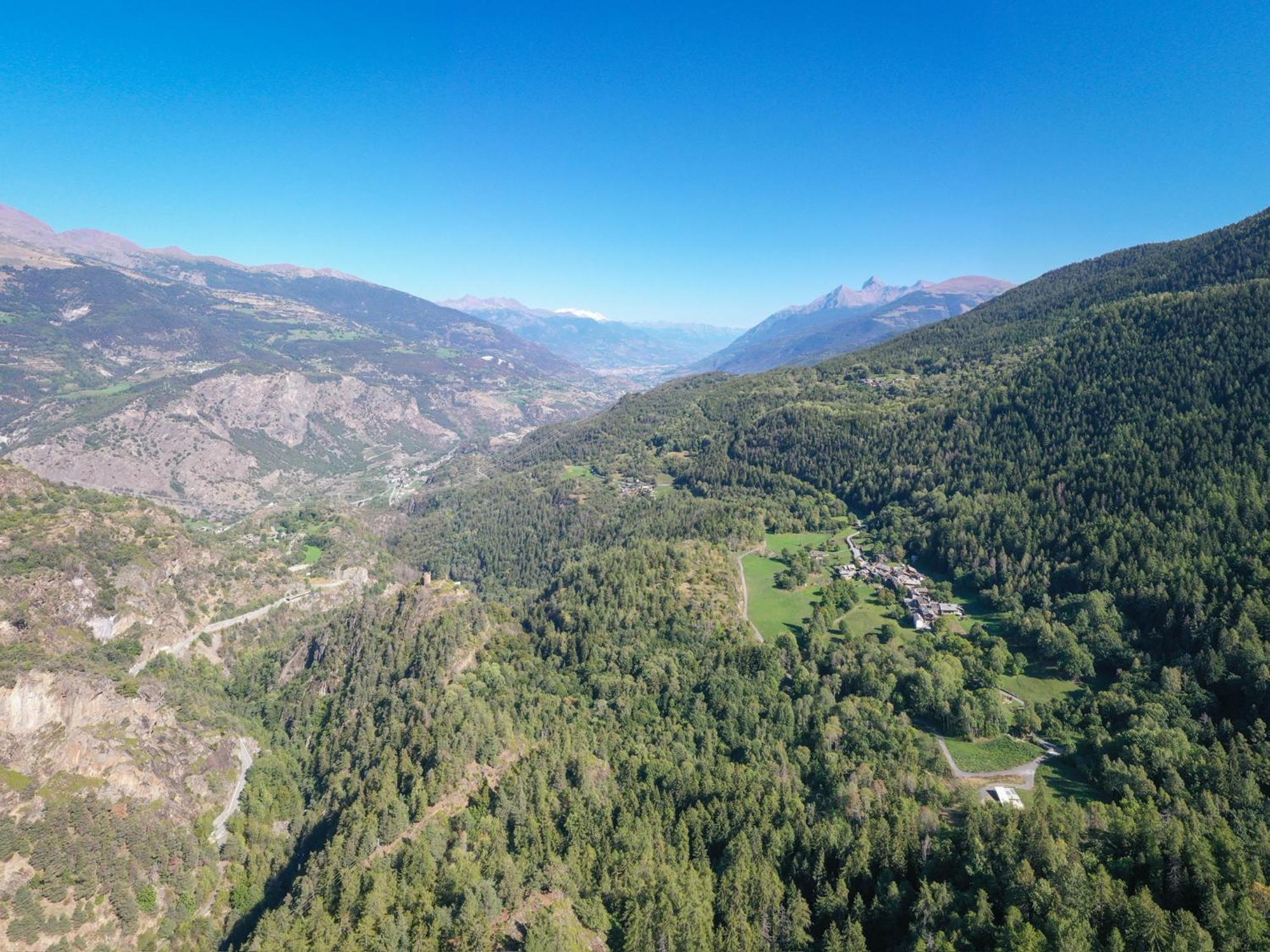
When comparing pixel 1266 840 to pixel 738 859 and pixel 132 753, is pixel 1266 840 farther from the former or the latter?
pixel 132 753

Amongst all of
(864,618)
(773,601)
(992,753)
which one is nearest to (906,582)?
(864,618)

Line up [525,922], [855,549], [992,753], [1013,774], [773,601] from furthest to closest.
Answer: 1. [855,549]
2. [773,601]
3. [992,753]
4. [1013,774]
5. [525,922]

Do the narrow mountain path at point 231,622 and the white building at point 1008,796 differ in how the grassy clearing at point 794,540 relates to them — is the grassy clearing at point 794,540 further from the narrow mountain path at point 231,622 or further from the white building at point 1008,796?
the narrow mountain path at point 231,622

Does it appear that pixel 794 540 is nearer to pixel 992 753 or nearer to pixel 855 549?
pixel 855 549

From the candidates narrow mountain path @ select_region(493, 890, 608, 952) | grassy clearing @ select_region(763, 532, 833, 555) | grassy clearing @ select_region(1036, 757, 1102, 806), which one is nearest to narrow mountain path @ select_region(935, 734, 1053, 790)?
grassy clearing @ select_region(1036, 757, 1102, 806)

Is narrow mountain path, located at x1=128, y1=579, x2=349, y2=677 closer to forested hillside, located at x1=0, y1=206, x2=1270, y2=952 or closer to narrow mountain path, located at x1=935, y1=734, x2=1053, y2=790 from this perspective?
forested hillside, located at x1=0, y1=206, x2=1270, y2=952

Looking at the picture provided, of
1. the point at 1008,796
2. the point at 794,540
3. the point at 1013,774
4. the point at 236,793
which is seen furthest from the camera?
the point at 794,540


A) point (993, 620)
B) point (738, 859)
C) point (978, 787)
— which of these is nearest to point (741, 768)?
point (738, 859)
